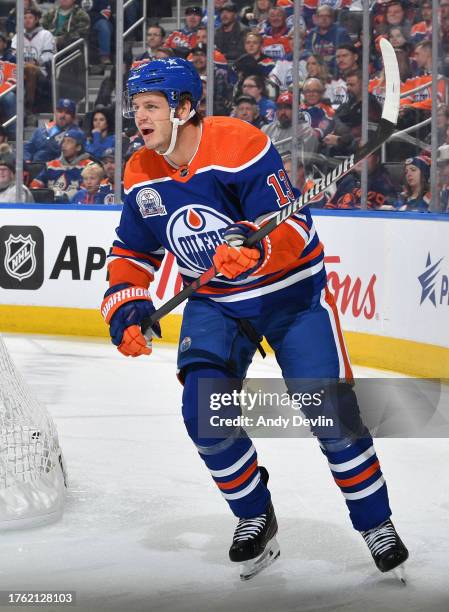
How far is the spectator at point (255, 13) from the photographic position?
24.7ft

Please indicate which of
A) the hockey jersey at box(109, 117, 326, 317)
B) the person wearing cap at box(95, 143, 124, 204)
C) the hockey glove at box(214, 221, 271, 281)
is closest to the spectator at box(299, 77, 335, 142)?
the person wearing cap at box(95, 143, 124, 204)

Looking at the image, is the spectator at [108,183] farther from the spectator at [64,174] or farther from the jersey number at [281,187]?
the jersey number at [281,187]

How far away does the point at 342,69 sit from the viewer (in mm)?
7078

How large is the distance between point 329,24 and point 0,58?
2263 millimetres

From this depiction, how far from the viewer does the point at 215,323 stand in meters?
2.86

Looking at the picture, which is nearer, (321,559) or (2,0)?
(321,559)

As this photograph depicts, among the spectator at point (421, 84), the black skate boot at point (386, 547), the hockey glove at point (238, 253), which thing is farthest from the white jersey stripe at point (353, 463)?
the spectator at point (421, 84)

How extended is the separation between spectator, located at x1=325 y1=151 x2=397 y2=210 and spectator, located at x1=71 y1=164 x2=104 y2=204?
1.63 metres

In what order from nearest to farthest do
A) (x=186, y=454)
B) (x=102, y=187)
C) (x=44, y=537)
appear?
(x=44, y=537), (x=186, y=454), (x=102, y=187)

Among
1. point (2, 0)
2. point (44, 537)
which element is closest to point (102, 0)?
point (2, 0)

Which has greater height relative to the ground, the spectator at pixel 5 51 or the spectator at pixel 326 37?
the spectator at pixel 326 37

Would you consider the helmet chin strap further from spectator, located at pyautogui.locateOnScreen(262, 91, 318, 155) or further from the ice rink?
spectator, located at pyautogui.locateOnScreen(262, 91, 318, 155)

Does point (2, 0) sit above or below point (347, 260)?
above

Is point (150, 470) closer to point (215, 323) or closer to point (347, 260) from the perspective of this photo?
point (215, 323)
